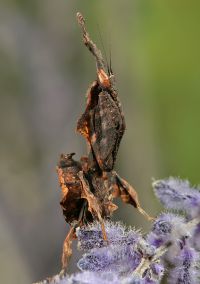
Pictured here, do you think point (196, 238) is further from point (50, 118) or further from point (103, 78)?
point (50, 118)

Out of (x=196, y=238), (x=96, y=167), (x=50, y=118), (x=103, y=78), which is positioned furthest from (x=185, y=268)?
(x=50, y=118)

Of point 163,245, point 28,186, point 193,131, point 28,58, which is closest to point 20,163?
point 28,186

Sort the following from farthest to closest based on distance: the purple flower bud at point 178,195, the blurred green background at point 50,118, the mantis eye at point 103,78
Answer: the blurred green background at point 50,118, the mantis eye at point 103,78, the purple flower bud at point 178,195

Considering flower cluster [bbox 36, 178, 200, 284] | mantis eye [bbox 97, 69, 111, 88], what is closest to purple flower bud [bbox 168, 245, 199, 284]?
flower cluster [bbox 36, 178, 200, 284]

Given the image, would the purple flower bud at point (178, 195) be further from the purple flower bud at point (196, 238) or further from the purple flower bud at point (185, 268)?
the purple flower bud at point (185, 268)

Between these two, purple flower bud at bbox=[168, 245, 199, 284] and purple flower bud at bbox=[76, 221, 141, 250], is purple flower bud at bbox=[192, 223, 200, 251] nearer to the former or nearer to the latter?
purple flower bud at bbox=[168, 245, 199, 284]

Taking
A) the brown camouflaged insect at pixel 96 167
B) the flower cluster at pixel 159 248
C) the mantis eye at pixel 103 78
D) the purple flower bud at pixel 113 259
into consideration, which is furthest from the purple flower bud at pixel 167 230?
the mantis eye at pixel 103 78
